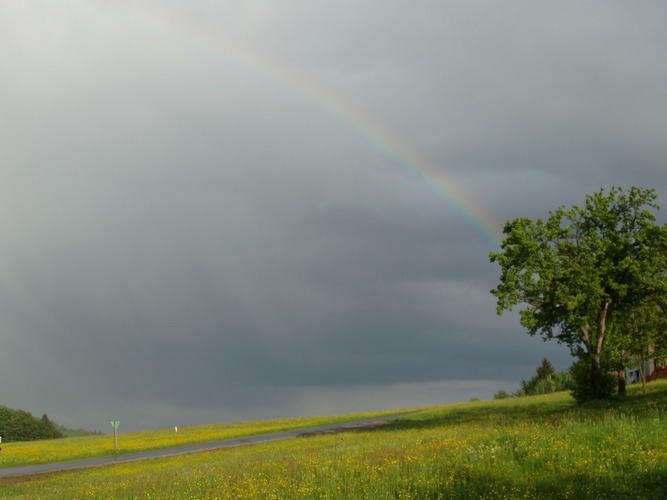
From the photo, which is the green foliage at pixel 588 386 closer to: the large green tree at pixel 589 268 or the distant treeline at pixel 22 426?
the large green tree at pixel 589 268

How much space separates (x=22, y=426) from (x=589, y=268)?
119234 mm

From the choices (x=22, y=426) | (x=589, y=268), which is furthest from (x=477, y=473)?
(x=22, y=426)

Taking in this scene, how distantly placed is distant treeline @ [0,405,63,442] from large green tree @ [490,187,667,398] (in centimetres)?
11046

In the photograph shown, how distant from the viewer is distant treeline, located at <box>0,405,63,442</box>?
409ft

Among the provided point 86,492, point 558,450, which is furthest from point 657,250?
point 86,492

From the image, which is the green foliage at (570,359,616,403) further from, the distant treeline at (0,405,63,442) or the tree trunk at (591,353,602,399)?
the distant treeline at (0,405,63,442)

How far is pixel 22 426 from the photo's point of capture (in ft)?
418

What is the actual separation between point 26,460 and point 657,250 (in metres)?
48.6

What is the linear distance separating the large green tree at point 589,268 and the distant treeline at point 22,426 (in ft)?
362

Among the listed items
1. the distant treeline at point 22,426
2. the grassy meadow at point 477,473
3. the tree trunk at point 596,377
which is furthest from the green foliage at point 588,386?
the distant treeline at point 22,426

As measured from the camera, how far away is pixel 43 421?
134000 millimetres

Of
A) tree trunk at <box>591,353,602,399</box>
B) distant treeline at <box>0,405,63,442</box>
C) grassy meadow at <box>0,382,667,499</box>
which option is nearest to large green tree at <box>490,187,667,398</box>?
tree trunk at <box>591,353,602,399</box>

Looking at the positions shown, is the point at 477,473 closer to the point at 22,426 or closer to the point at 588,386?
the point at 588,386

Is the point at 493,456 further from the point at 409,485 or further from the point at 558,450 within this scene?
the point at 409,485
